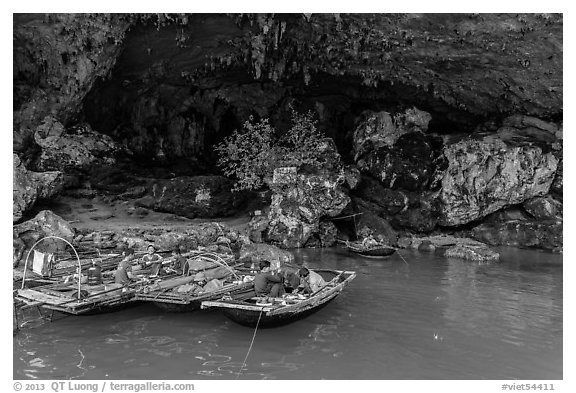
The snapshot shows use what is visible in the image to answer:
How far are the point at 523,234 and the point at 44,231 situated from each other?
792 inches

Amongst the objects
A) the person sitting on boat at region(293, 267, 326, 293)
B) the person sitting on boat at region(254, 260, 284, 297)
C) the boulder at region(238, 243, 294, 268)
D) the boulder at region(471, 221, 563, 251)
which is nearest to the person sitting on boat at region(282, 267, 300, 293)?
the person sitting on boat at region(293, 267, 326, 293)

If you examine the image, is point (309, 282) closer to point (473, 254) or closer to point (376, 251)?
point (376, 251)

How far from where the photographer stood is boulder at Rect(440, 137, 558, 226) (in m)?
20.2

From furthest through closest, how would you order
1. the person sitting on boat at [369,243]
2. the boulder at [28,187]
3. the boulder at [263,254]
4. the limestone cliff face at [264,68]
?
the person sitting on boat at [369,243] → the limestone cliff face at [264,68] → the boulder at [28,187] → the boulder at [263,254]

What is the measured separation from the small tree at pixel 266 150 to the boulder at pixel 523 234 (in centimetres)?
801

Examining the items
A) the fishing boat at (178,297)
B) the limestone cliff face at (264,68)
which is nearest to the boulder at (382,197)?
the limestone cliff face at (264,68)

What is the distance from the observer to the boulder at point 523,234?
19.0 metres

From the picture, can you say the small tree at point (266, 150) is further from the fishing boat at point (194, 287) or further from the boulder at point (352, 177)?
the fishing boat at point (194, 287)

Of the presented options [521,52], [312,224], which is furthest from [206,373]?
[521,52]

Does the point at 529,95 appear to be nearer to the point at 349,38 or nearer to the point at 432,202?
the point at 432,202

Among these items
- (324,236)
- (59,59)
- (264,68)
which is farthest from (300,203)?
(59,59)

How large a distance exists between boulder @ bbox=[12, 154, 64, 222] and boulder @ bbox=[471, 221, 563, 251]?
19384 millimetres

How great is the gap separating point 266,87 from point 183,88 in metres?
4.67

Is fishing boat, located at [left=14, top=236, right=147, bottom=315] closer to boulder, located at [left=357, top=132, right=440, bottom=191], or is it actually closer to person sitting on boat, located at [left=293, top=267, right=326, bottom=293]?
person sitting on boat, located at [left=293, top=267, right=326, bottom=293]
